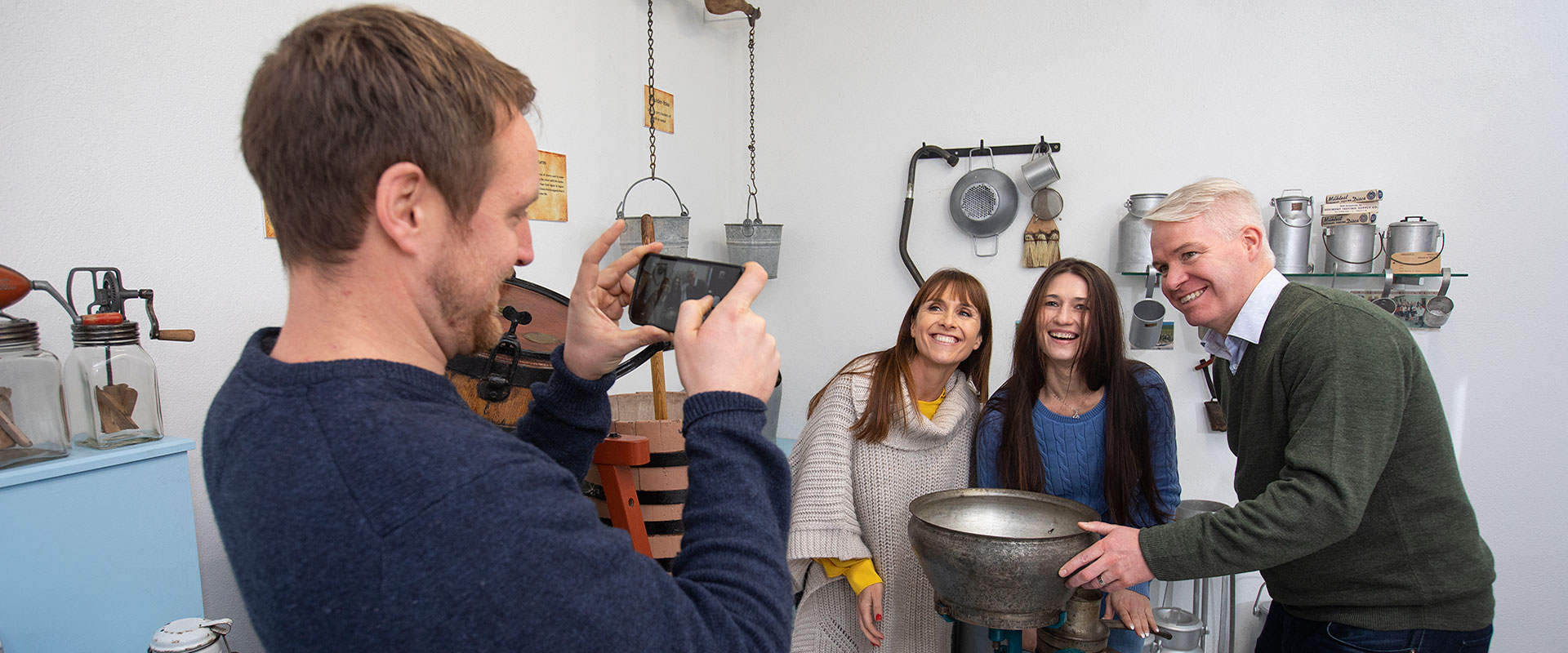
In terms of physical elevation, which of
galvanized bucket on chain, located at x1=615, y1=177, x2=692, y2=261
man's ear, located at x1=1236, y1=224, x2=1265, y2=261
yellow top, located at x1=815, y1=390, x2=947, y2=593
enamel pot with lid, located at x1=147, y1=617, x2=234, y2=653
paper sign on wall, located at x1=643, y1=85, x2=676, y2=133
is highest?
paper sign on wall, located at x1=643, y1=85, x2=676, y2=133

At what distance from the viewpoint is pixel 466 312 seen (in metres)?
0.71

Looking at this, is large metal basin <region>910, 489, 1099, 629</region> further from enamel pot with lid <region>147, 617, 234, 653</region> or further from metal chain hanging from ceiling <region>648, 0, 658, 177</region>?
metal chain hanging from ceiling <region>648, 0, 658, 177</region>

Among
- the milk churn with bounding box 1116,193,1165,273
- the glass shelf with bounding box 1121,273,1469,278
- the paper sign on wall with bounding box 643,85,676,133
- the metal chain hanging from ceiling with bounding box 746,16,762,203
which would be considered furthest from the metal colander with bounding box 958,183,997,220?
the paper sign on wall with bounding box 643,85,676,133

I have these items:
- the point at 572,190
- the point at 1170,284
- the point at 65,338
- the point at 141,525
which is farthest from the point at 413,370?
the point at 572,190

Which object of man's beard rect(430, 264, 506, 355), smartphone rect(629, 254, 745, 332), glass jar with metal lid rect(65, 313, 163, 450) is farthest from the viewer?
glass jar with metal lid rect(65, 313, 163, 450)

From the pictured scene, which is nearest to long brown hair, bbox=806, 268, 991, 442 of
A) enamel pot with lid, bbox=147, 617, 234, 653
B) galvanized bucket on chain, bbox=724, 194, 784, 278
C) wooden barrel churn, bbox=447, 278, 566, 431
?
wooden barrel churn, bbox=447, 278, 566, 431

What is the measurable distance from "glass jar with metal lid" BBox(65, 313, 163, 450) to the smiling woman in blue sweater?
1.73 m

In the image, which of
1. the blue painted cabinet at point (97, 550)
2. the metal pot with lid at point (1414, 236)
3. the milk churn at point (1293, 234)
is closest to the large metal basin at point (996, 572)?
the blue painted cabinet at point (97, 550)

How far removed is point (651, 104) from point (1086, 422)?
1.91 metres

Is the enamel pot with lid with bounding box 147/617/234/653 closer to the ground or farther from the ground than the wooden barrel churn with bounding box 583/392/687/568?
closer to the ground

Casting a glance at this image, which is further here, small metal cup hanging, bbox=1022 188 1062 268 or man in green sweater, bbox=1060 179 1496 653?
small metal cup hanging, bbox=1022 188 1062 268

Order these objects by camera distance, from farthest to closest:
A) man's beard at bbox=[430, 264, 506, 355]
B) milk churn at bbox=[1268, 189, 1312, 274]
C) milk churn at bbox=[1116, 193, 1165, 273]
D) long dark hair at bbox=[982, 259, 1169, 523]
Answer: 1. milk churn at bbox=[1116, 193, 1165, 273]
2. milk churn at bbox=[1268, 189, 1312, 274]
3. long dark hair at bbox=[982, 259, 1169, 523]
4. man's beard at bbox=[430, 264, 506, 355]

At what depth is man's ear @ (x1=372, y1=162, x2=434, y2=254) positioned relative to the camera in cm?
62

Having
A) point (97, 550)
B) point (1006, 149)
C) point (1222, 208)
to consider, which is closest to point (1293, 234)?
point (1006, 149)
